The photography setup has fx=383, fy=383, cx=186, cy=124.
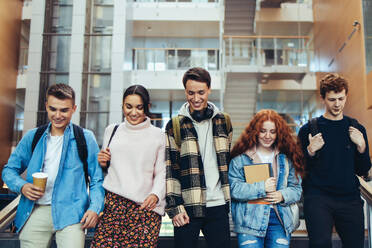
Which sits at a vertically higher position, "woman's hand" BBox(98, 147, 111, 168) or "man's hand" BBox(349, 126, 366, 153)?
"man's hand" BBox(349, 126, 366, 153)

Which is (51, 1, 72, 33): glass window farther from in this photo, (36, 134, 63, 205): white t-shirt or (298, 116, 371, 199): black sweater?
(298, 116, 371, 199): black sweater

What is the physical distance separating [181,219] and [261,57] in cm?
964

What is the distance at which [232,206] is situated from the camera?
106 inches

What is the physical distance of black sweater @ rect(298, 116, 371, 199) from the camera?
8.60 feet

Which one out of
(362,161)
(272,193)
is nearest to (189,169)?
(272,193)

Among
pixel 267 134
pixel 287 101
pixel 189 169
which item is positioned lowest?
pixel 189 169

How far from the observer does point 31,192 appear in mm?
2295

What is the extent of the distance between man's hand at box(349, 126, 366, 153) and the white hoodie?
0.96 metres

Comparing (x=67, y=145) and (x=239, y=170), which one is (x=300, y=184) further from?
(x=67, y=145)

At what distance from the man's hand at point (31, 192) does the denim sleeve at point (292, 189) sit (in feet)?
5.09

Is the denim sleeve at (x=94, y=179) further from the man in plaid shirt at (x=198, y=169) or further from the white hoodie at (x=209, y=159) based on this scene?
the white hoodie at (x=209, y=159)

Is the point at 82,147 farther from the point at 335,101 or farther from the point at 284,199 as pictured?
the point at 335,101

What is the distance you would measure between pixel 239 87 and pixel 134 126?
372 inches

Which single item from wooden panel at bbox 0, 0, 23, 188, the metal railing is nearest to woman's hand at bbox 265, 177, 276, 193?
the metal railing
